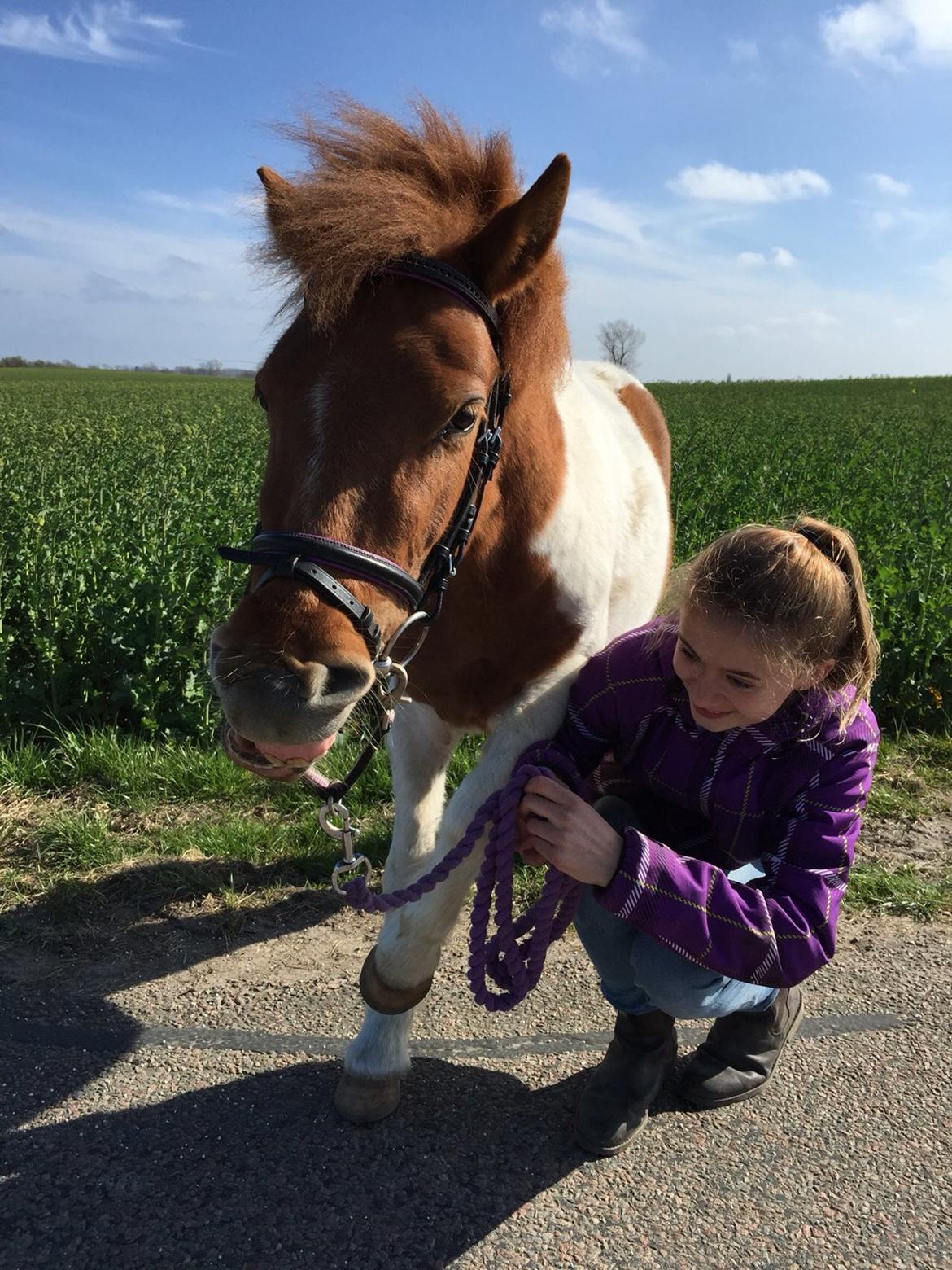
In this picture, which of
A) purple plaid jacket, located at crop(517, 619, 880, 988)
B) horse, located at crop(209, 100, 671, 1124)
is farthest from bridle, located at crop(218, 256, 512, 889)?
purple plaid jacket, located at crop(517, 619, 880, 988)

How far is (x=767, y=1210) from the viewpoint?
206cm

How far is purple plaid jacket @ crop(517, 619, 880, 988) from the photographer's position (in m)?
1.91

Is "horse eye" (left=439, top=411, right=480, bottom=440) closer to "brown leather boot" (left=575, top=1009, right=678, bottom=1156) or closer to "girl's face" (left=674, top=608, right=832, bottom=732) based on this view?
"girl's face" (left=674, top=608, right=832, bottom=732)

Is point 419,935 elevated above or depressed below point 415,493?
below

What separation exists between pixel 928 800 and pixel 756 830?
2536mm

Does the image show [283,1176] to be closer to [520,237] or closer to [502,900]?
[502,900]

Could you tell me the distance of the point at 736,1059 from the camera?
241cm

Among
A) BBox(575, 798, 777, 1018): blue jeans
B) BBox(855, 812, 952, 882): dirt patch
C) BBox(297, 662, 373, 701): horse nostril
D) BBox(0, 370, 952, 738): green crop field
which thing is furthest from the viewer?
BBox(0, 370, 952, 738): green crop field

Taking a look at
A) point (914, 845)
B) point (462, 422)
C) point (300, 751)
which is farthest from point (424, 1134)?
point (914, 845)

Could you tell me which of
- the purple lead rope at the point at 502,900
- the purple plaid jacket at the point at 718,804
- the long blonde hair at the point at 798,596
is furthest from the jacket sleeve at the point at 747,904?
the long blonde hair at the point at 798,596

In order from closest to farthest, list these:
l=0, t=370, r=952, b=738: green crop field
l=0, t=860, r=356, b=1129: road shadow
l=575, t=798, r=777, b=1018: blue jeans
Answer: l=575, t=798, r=777, b=1018: blue jeans < l=0, t=860, r=356, b=1129: road shadow < l=0, t=370, r=952, b=738: green crop field

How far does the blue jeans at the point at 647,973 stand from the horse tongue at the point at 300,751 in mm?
838

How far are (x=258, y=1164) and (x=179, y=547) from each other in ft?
14.6

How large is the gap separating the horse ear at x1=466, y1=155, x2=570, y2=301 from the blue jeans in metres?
1.39
